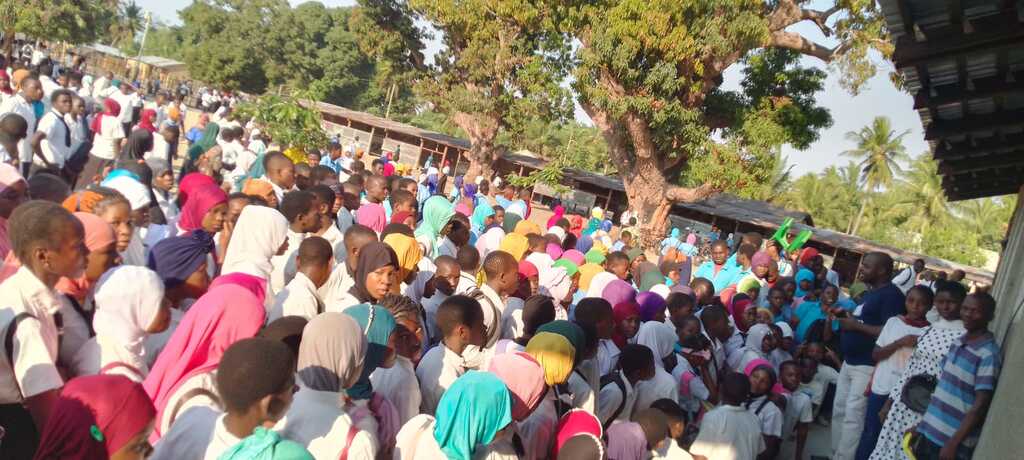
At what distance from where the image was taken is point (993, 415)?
362 cm

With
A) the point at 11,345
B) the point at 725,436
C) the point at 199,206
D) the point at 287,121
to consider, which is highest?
the point at 287,121

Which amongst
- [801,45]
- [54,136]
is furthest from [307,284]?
[801,45]

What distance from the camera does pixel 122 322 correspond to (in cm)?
289

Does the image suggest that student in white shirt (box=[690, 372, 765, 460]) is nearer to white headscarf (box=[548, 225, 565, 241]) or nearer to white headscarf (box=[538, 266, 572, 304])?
white headscarf (box=[538, 266, 572, 304])

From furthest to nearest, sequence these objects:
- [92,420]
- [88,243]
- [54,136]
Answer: [54,136] → [88,243] → [92,420]

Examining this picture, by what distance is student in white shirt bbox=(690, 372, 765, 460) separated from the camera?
462 centimetres

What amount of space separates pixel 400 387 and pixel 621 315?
2464 mm

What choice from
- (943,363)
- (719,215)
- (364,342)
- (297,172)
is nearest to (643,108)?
(719,215)

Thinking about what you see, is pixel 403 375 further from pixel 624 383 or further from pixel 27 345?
pixel 624 383

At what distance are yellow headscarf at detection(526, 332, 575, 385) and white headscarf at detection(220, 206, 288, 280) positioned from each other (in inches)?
59.6

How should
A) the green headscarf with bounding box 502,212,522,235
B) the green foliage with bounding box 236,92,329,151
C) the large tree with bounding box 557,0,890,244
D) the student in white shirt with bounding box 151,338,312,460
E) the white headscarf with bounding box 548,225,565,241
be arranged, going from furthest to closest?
1. the large tree with bounding box 557,0,890,244
2. the green foliage with bounding box 236,92,329,151
3. the white headscarf with bounding box 548,225,565,241
4. the green headscarf with bounding box 502,212,522,235
5. the student in white shirt with bounding box 151,338,312,460

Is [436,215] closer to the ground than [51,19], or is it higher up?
closer to the ground

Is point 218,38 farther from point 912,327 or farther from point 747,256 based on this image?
point 912,327

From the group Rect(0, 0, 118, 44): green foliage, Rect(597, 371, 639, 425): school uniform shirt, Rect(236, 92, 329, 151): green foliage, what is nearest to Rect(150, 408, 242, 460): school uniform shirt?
Rect(597, 371, 639, 425): school uniform shirt
